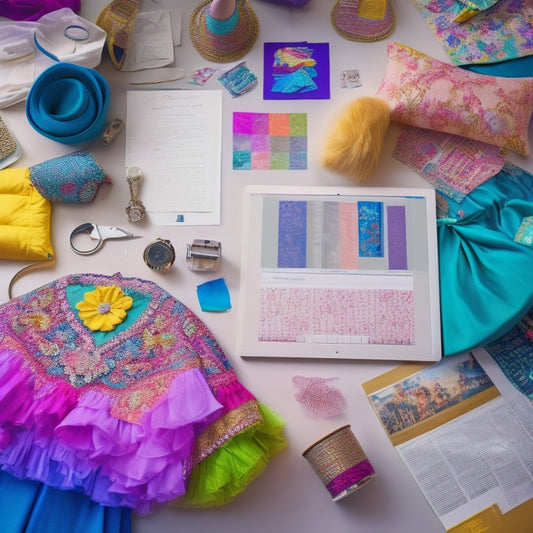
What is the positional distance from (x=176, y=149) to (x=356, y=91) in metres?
0.43

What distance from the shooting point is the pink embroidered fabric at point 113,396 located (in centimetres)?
93

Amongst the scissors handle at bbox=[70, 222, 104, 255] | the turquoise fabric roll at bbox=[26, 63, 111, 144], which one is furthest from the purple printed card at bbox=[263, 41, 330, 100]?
the scissors handle at bbox=[70, 222, 104, 255]

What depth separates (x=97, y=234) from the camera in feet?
3.71

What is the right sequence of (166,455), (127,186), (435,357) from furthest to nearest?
(127,186), (435,357), (166,455)

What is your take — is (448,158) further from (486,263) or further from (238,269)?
(238,269)

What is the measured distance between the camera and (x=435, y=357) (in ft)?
3.50

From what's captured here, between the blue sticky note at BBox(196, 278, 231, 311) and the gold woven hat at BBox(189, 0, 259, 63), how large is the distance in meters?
0.52

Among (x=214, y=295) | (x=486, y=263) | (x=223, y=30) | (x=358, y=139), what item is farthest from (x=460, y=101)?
(x=214, y=295)

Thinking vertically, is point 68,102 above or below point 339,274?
above

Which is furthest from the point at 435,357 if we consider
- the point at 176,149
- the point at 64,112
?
the point at 64,112

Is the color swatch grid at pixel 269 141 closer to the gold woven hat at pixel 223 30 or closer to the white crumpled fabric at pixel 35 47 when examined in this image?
the gold woven hat at pixel 223 30

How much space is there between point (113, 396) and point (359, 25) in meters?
0.98

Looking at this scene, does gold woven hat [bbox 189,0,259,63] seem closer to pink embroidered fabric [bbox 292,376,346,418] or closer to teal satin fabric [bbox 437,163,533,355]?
teal satin fabric [bbox 437,163,533,355]

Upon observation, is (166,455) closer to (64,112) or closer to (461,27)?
(64,112)
